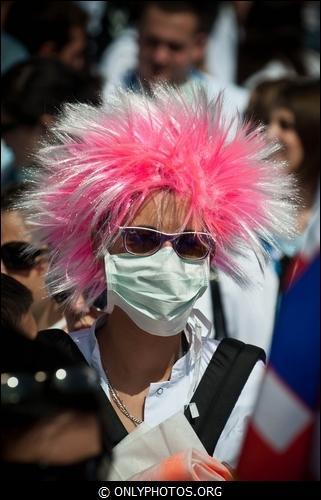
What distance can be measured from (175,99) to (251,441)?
144cm

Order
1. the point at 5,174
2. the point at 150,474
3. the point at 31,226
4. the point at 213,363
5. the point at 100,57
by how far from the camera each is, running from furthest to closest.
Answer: the point at 100,57 < the point at 5,174 < the point at 31,226 < the point at 213,363 < the point at 150,474

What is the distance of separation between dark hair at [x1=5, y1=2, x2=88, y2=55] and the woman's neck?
148 inches

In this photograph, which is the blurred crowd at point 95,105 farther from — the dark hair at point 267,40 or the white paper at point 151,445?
the white paper at point 151,445

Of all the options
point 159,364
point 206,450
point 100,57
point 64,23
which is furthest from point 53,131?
point 100,57

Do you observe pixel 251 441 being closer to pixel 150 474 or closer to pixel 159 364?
pixel 150 474

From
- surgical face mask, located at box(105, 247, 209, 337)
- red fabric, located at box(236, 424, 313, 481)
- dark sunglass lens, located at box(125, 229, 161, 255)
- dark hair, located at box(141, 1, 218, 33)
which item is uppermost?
dark hair, located at box(141, 1, 218, 33)

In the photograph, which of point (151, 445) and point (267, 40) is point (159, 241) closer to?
point (151, 445)

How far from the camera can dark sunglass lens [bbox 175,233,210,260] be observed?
279 centimetres

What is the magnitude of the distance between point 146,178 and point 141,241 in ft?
0.56

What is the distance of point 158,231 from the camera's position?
2.78m

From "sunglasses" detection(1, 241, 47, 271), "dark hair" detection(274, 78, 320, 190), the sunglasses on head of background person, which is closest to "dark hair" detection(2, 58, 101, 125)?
"dark hair" detection(274, 78, 320, 190)

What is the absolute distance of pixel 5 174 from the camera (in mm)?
4773

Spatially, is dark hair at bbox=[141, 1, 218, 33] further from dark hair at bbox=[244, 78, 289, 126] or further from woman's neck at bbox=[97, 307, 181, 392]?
woman's neck at bbox=[97, 307, 181, 392]

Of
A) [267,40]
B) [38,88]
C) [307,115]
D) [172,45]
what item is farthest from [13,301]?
[267,40]
